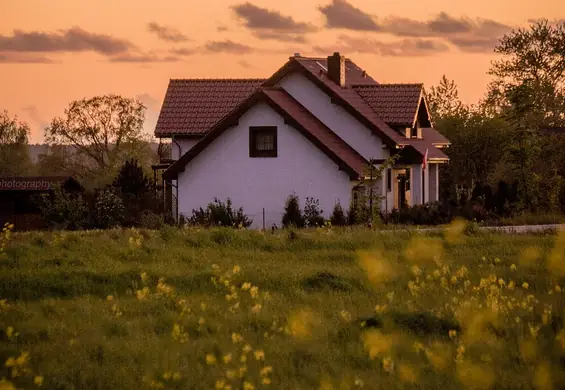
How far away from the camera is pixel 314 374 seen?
1212cm

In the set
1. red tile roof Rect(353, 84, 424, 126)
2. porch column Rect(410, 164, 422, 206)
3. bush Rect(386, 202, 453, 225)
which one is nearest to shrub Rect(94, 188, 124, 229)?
bush Rect(386, 202, 453, 225)

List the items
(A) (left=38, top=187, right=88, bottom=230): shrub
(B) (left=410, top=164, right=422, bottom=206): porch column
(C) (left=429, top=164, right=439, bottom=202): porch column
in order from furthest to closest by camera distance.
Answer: (C) (left=429, top=164, right=439, bottom=202): porch column
(B) (left=410, top=164, right=422, bottom=206): porch column
(A) (left=38, top=187, right=88, bottom=230): shrub

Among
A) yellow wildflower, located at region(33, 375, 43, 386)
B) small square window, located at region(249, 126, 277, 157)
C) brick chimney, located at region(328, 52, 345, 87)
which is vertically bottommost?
yellow wildflower, located at region(33, 375, 43, 386)

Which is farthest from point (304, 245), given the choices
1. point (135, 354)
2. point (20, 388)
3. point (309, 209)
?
point (309, 209)

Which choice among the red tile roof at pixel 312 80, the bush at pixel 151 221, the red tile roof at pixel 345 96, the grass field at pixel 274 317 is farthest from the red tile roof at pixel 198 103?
the grass field at pixel 274 317

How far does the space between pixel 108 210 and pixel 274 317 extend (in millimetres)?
27037

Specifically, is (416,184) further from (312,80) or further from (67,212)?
(67,212)

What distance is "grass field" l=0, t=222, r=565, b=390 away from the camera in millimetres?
12109

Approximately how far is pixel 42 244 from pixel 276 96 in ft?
78.0

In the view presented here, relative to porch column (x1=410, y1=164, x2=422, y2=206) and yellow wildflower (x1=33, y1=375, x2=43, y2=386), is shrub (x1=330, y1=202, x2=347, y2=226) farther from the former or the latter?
yellow wildflower (x1=33, y1=375, x2=43, y2=386)

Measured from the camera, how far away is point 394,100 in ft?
160

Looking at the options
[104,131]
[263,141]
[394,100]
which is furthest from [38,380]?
[104,131]

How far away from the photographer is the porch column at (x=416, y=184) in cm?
4956

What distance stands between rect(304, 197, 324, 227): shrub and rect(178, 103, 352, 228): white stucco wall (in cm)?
58
